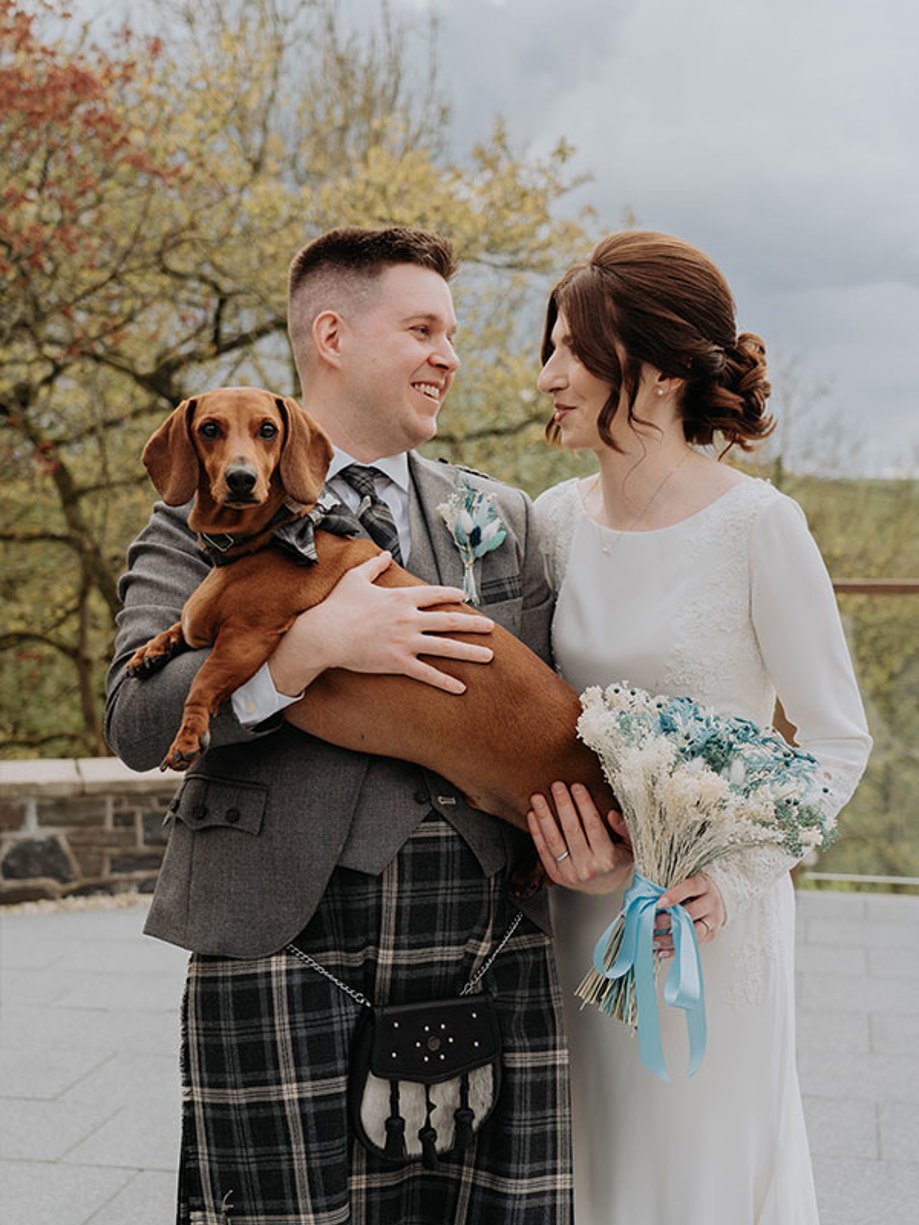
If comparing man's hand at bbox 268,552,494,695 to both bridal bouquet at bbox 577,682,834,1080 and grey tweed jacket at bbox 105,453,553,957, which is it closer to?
grey tweed jacket at bbox 105,453,553,957

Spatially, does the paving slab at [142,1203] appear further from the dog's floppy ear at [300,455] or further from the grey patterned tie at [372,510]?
the dog's floppy ear at [300,455]

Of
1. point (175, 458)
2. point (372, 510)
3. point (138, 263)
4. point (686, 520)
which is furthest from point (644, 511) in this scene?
point (138, 263)

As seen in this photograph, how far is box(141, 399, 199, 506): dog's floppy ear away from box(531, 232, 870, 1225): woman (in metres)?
0.65

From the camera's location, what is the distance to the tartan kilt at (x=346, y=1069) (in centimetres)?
179

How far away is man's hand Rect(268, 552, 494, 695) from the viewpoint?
66.6 inches

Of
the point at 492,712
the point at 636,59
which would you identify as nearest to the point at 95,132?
the point at 636,59

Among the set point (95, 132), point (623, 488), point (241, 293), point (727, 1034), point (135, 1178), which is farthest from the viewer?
point (241, 293)

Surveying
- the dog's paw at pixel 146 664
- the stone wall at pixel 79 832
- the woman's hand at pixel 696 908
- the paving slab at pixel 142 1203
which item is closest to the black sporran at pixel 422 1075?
the woman's hand at pixel 696 908

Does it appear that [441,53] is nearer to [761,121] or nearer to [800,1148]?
[761,121]

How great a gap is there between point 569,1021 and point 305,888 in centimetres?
67

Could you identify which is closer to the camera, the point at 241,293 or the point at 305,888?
the point at 305,888

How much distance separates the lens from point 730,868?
1.91 m

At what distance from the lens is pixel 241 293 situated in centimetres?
757

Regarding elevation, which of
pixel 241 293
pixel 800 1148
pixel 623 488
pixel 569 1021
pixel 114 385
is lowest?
pixel 800 1148
